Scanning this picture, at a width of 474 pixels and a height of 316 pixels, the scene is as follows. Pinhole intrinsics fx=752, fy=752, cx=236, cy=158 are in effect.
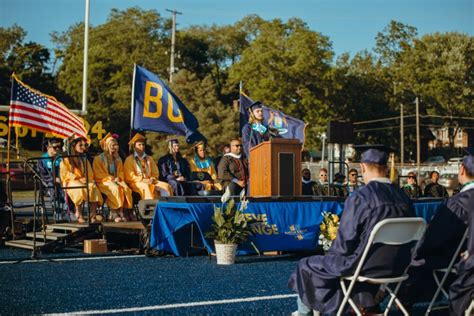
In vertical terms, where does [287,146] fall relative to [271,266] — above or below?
above

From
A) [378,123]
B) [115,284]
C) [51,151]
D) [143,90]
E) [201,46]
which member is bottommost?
[115,284]

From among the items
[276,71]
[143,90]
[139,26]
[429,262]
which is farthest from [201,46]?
[429,262]

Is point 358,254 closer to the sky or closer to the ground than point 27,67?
closer to the ground

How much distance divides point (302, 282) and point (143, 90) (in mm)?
8753

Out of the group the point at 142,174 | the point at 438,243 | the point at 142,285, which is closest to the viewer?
the point at 438,243

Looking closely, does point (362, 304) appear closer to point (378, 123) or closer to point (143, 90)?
point (143, 90)

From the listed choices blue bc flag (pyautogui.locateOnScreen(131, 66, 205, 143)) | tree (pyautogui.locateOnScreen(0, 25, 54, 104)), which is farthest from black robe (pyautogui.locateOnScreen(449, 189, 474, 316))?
tree (pyautogui.locateOnScreen(0, 25, 54, 104))

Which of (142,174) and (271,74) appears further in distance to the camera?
(271,74)

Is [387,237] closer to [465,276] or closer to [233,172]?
[465,276]

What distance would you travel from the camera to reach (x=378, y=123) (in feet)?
197

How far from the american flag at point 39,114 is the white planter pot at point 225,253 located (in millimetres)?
4920

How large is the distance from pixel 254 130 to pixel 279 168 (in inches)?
74.3

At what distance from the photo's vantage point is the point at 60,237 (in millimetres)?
11039

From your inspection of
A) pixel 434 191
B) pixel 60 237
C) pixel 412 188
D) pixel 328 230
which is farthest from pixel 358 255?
pixel 434 191
